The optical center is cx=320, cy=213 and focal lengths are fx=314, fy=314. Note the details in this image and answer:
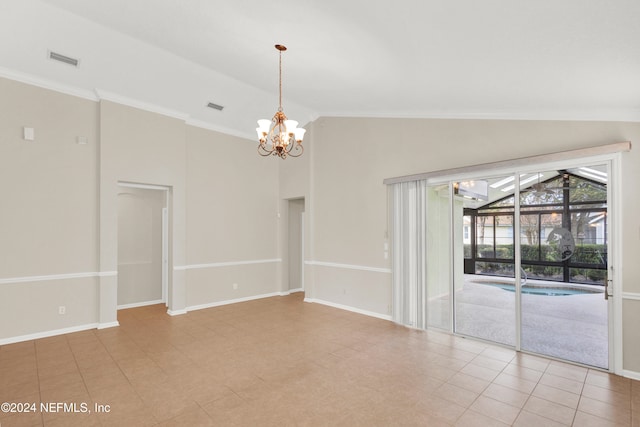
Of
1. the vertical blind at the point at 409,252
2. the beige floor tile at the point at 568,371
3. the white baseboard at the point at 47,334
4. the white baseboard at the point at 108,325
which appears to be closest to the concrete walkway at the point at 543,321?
the beige floor tile at the point at 568,371

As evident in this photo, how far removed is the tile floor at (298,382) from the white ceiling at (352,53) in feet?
9.82

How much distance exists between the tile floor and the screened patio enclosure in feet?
3.62

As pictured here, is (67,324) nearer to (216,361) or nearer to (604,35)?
(216,361)

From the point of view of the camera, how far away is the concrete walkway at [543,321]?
367 cm

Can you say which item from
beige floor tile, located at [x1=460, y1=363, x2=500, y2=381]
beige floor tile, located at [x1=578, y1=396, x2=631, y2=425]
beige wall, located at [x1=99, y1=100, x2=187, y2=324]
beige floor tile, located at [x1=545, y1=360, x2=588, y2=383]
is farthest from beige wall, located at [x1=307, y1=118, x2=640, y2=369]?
beige wall, located at [x1=99, y1=100, x2=187, y2=324]

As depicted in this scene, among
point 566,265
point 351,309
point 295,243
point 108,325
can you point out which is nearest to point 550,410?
point 566,265

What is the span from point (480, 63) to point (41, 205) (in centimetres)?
596

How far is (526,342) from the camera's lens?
4.04m

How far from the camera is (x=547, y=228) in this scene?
3.94 meters

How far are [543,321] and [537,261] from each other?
77cm

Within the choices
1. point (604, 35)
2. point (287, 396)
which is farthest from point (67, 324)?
point (604, 35)

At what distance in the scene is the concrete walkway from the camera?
3674mm

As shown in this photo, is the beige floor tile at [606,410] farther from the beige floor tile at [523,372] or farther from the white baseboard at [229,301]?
the white baseboard at [229,301]

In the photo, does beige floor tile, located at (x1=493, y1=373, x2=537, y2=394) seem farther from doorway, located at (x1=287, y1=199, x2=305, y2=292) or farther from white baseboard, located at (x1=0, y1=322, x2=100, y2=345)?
white baseboard, located at (x1=0, y1=322, x2=100, y2=345)
